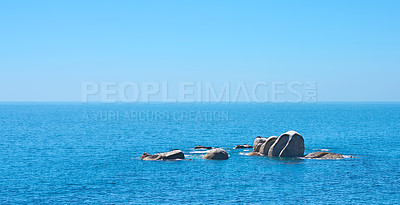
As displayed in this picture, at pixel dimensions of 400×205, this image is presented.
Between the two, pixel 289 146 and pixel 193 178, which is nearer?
pixel 193 178

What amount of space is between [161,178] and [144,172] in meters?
4.52

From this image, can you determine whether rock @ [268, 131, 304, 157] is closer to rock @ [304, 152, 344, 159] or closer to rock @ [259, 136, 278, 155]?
rock @ [259, 136, 278, 155]

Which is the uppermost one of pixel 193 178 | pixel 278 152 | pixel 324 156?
pixel 278 152

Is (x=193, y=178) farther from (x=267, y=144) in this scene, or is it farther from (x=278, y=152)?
(x=267, y=144)

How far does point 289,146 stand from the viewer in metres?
65.8

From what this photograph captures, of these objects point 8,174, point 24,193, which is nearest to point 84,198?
point 24,193

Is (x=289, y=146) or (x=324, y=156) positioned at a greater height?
(x=289, y=146)

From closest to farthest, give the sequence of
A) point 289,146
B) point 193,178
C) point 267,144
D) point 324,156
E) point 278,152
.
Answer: point 193,178
point 324,156
point 289,146
point 278,152
point 267,144

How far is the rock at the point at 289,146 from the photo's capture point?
6562 centimetres

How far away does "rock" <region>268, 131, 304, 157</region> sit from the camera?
65.6 meters

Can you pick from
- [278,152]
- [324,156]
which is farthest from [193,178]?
[324,156]

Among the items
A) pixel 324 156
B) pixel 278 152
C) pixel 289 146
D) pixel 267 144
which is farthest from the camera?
pixel 267 144

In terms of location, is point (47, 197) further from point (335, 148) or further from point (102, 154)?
point (335, 148)

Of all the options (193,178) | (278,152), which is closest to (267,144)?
(278,152)
